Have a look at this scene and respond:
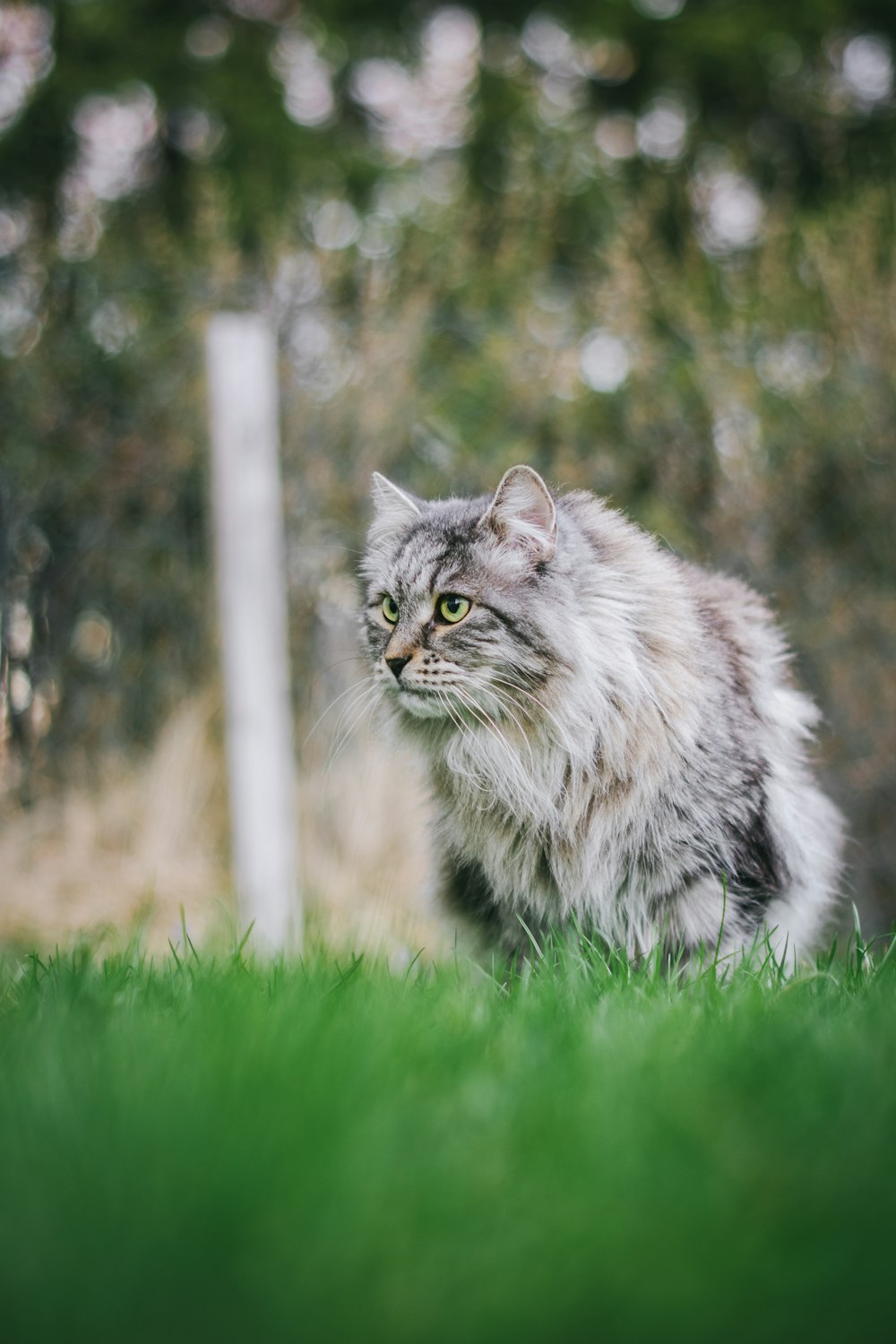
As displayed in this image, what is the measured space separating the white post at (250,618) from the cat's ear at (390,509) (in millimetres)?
1453

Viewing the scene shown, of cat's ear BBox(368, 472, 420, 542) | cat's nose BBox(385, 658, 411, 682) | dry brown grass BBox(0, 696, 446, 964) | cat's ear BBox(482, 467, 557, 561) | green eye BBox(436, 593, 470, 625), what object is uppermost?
cat's ear BBox(368, 472, 420, 542)

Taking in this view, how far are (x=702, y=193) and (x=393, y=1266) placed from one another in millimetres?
7870

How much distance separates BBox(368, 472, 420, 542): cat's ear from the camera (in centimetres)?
311

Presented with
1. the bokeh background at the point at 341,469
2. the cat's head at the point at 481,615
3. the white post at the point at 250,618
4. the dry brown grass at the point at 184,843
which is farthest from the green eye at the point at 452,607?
the white post at the point at 250,618

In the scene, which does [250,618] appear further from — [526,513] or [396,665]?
[526,513]

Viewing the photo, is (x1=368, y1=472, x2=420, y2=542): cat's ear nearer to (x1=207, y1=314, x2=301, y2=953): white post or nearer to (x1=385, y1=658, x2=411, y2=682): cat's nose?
(x1=385, y1=658, x2=411, y2=682): cat's nose

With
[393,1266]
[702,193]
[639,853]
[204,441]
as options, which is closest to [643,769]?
[639,853]

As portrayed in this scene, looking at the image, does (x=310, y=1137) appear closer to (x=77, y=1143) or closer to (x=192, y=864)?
(x=77, y=1143)

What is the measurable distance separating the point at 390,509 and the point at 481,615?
64cm

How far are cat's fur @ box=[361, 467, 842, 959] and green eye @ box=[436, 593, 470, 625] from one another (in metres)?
0.02

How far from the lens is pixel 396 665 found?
9.06ft

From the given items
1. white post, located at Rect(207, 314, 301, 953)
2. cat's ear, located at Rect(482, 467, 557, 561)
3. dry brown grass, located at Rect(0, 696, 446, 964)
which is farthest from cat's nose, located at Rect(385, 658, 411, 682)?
white post, located at Rect(207, 314, 301, 953)

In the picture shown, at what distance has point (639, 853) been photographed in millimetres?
2625

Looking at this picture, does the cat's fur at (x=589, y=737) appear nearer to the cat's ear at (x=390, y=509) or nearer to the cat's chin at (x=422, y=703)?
the cat's chin at (x=422, y=703)
